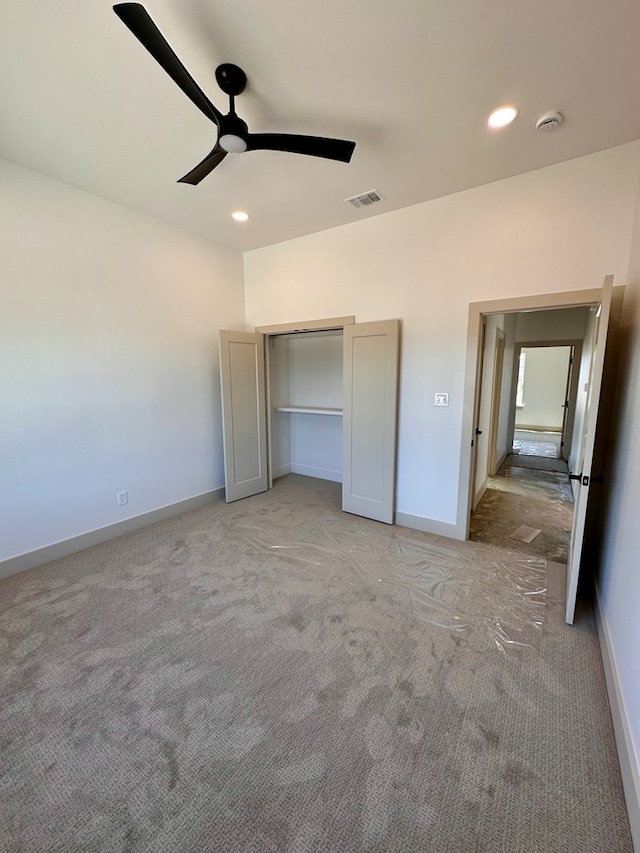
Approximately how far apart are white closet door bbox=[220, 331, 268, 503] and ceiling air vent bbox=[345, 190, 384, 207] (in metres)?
1.82

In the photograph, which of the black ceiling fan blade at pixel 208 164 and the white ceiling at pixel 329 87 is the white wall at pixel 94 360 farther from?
the black ceiling fan blade at pixel 208 164

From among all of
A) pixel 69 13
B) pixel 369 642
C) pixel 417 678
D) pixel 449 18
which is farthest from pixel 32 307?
pixel 417 678

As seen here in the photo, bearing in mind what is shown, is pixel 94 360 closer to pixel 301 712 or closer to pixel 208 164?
pixel 208 164

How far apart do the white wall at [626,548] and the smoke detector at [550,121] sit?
814 millimetres

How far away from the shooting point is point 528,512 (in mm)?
3844

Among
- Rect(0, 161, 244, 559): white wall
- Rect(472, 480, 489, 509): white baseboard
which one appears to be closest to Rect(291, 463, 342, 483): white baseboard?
Rect(0, 161, 244, 559): white wall

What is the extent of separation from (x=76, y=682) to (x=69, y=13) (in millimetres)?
3092

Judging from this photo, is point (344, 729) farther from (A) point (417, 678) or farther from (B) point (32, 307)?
(B) point (32, 307)

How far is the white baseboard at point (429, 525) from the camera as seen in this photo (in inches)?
125

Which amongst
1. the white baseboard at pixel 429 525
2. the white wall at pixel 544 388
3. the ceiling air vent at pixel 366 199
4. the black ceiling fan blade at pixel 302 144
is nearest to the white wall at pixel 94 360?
the ceiling air vent at pixel 366 199

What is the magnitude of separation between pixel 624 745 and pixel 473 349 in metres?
2.50

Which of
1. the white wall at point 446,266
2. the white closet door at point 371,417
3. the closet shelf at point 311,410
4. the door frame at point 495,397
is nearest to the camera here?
the white wall at point 446,266

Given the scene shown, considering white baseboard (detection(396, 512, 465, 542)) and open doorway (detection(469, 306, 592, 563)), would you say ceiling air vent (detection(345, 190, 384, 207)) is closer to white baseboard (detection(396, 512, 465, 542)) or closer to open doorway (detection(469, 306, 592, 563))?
open doorway (detection(469, 306, 592, 563))

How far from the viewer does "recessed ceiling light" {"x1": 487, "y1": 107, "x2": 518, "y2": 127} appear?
1.94 meters
